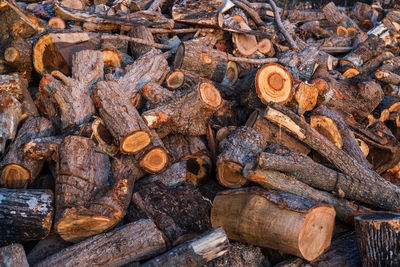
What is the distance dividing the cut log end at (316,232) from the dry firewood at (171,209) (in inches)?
34.7

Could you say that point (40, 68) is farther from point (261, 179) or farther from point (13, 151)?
point (261, 179)

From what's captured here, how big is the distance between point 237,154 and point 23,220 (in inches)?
84.4

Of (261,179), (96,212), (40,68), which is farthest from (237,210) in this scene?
(40,68)

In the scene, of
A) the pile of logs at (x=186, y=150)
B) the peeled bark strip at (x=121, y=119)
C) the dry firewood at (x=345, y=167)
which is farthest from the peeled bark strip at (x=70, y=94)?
the dry firewood at (x=345, y=167)

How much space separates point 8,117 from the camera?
3.87 metres

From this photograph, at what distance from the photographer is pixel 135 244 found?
2627mm

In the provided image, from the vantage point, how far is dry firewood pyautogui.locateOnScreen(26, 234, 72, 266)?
274cm

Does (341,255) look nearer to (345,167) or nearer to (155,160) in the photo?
(345,167)

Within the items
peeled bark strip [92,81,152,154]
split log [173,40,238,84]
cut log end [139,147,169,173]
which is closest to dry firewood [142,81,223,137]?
peeled bark strip [92,81,152,154]

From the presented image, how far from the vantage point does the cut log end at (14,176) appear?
10.9 ft

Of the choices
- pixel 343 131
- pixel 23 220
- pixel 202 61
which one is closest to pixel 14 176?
pixel 23 220

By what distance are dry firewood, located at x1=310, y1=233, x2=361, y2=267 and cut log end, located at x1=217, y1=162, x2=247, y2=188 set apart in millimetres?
1074

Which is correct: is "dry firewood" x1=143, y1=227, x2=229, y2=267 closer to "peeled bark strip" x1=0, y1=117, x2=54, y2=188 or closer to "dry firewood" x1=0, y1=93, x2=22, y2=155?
"peeled bark strip" x1=0, y1=117, x2=54, y2=188

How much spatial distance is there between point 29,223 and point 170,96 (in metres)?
2.13
